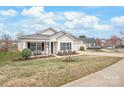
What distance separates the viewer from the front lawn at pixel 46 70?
25.1 ft

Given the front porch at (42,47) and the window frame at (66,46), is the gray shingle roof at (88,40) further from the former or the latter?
the front porch at (42,47)

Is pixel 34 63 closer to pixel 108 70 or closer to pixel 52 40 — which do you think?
pixel 52 40

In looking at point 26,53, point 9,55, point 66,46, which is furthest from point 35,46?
point 66,46

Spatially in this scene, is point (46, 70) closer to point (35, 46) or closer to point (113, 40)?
point (35, 46)

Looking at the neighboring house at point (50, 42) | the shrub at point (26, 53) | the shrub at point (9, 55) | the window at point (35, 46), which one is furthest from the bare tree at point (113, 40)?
the shrub at point (9, 55)

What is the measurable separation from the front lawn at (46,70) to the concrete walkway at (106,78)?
179 mm

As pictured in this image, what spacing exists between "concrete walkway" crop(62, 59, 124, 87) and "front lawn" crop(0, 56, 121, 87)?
18cm

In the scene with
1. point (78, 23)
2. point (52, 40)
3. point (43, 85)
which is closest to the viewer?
point (43, 85)

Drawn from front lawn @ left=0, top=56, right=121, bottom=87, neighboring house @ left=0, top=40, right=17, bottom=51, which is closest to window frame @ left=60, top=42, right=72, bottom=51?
front lawn @ left=0, top=56, right=121, bottom=87

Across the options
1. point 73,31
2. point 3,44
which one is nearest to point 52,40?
point 73,31

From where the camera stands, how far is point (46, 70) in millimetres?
8094

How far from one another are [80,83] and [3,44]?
255cm

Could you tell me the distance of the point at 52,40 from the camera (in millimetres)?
8719

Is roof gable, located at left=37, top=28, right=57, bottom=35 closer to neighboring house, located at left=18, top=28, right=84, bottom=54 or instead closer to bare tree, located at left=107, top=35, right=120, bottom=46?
neighboring house, located at left=18, top=28, right=84, bottom=54
